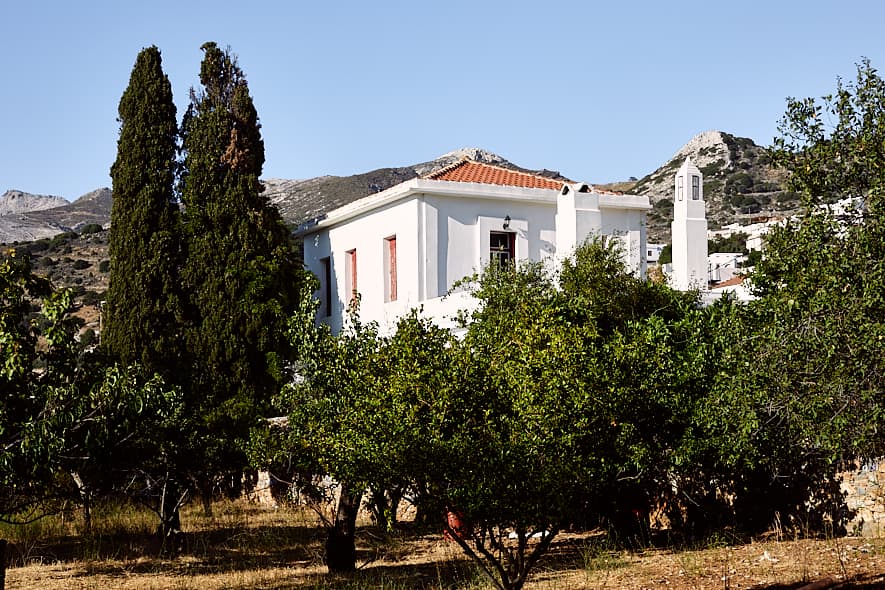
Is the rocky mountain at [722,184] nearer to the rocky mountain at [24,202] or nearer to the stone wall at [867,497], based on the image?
the stone wall at [867,497]

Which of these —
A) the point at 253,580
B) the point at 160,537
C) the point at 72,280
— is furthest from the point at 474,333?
the point at 72,280

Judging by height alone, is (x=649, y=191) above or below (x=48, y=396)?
above

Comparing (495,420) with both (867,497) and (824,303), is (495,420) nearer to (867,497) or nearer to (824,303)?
(824,303)

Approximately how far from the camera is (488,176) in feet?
81.0

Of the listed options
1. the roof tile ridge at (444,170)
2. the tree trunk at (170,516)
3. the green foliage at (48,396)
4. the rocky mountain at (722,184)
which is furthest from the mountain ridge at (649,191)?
the green foliage at (48,396)

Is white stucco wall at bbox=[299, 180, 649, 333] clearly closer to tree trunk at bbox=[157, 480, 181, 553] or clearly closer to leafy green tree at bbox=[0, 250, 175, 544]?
tree trunk at bbox=[157, 480, 181, 553]

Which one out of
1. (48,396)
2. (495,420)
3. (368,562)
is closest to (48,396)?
(48,396)

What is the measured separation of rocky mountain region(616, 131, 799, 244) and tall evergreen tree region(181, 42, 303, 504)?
3816 cm

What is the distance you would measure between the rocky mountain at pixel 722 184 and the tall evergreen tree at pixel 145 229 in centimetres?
3975

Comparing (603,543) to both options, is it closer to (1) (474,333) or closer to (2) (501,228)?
(1) (474,333)

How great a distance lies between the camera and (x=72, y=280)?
160ft

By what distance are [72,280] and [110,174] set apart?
85.6ft

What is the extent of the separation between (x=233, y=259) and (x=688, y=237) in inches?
434

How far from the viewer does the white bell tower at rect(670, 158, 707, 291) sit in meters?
22.3
